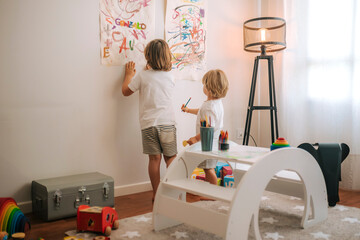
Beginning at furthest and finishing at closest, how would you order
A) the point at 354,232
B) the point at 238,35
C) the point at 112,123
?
the point at 238,35, the point at 112,123, the point at 354,232

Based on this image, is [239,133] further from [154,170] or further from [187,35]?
[154,170]

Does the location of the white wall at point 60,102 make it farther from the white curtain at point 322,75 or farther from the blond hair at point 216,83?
the white curtain at point 322,75

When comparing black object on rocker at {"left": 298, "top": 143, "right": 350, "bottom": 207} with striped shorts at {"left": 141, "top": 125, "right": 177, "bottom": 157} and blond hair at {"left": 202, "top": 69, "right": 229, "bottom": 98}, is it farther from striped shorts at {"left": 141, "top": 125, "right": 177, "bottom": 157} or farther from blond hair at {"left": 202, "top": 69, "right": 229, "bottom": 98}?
striped shorts at {"left": 141, "top": 125, "right": 177, "bottom": 157}

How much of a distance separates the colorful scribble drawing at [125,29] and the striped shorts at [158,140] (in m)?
0.51

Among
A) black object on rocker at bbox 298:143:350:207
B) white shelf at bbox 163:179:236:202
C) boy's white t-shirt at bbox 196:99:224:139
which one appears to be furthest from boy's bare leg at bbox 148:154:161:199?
black object on rocker at bbox 298:143:350:207

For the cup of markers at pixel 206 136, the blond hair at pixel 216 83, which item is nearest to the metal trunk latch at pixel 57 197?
the cup of markers at pixel 206 136

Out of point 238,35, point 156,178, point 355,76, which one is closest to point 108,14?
point 156,178

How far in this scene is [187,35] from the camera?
266 centimetres

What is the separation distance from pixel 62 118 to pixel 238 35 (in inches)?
68.4

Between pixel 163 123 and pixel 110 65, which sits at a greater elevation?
pixel 110 65

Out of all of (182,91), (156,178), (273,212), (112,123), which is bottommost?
(273,212)

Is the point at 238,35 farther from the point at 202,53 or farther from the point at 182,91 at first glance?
the point at 182,91

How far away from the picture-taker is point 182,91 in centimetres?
266

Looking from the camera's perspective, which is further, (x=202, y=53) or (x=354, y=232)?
(x=202, y=53)
